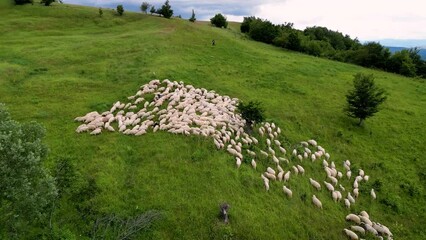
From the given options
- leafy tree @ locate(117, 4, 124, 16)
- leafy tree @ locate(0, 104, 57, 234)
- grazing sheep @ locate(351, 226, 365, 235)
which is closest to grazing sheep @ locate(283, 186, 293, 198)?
grazing sheep @ locate(351, 226, 365, 235)

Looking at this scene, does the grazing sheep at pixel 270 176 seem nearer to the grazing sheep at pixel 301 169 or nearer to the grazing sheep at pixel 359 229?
the grazing sheep at pixel 301 169

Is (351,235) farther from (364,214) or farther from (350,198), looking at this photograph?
(350,198)


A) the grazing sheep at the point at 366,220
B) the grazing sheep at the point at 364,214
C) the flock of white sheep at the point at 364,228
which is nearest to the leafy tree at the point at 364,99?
the grazing sheep at the point at 364,214

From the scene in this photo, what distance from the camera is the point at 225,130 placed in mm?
24203

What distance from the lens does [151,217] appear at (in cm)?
1664

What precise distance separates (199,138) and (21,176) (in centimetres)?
1191

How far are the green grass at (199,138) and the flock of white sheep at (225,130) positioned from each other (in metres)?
0.70

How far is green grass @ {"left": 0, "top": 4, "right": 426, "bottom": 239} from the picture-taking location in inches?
710

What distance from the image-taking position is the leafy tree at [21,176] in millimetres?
12453

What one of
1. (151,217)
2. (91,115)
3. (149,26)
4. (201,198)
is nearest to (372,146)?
(201,198)

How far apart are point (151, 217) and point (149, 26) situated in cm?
4720

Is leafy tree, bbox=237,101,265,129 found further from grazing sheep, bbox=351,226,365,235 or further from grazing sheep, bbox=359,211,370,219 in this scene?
grazing sheep, bbox=351,226,365,235

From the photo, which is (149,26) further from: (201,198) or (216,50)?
(201,198)

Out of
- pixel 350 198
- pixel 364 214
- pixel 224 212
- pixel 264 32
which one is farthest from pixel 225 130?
pixel 264 32
